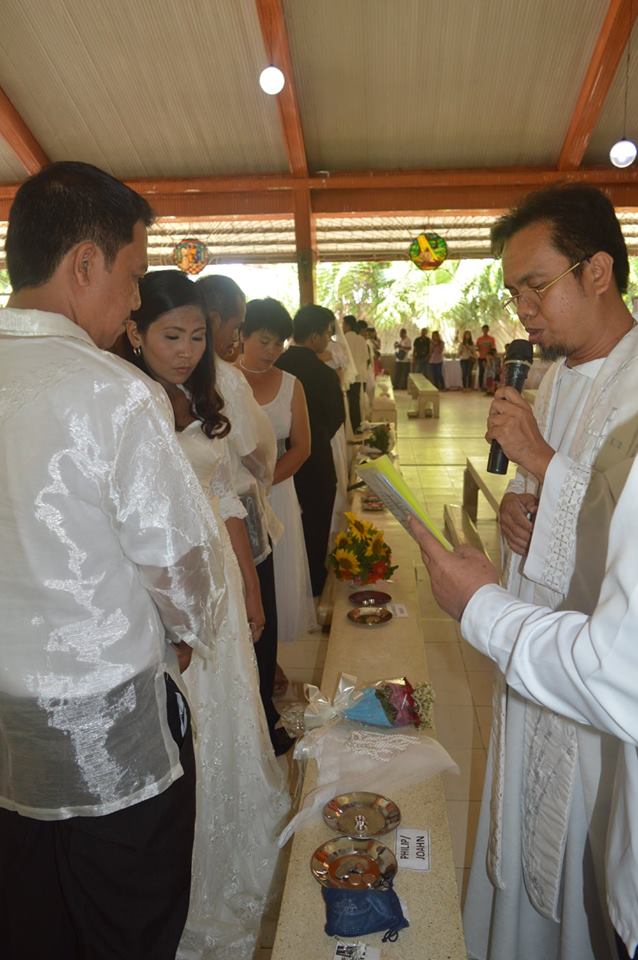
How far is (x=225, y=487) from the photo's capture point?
2264 mm

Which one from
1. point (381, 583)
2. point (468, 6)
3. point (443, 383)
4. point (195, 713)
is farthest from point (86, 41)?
point (443, 383)

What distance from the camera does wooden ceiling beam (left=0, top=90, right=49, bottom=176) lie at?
412 inches

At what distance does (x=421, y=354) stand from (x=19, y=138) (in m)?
11.3

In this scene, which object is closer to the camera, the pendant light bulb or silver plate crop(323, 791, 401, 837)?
silver plate crop(323, 791, 401, 837)

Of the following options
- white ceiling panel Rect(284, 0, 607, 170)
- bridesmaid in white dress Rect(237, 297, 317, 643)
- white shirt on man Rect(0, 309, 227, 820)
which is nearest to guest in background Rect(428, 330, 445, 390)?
white ceiling panel Rect(284, 0, 607, 170)

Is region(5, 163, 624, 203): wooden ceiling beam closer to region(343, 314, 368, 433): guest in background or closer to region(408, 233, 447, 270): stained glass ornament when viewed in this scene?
region(408, 233, 447, 270): stained glass ornament

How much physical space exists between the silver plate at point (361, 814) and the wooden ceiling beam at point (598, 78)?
985 centimetres

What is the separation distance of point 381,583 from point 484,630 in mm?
2359

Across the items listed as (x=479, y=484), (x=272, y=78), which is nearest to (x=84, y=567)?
(x=479, y=484)

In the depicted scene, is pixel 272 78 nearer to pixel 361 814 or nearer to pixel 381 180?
pixel 381 180

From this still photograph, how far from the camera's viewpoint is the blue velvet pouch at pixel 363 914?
1.42 m

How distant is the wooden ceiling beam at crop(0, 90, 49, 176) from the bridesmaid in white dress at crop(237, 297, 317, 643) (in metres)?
8.55

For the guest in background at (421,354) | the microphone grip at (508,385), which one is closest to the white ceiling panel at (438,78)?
the guest in background at (421,354)

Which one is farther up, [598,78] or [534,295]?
[598,78]
